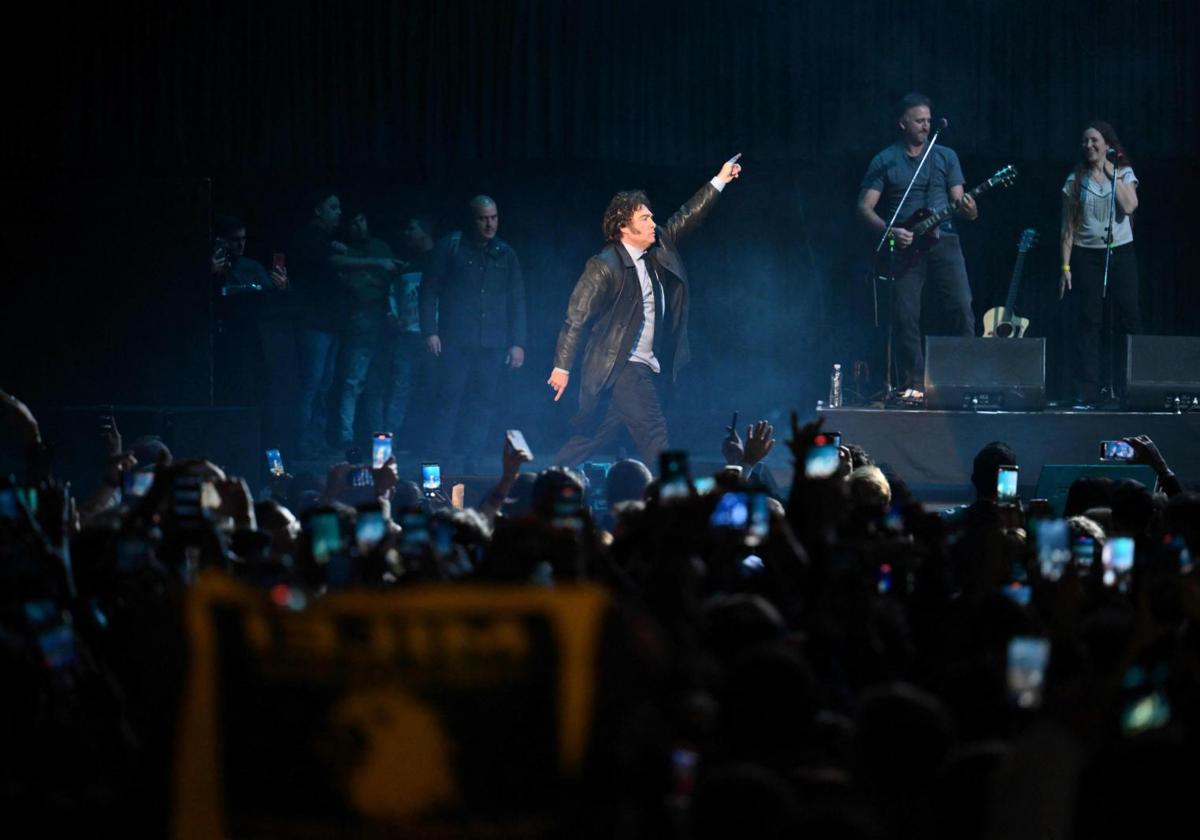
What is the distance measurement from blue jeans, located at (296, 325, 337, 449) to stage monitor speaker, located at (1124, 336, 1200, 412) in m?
5.93

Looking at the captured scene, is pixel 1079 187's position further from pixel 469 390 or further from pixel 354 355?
pixel 354 355

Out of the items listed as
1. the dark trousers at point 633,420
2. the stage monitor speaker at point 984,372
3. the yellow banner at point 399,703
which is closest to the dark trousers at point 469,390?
the dark trousers at point 633,420

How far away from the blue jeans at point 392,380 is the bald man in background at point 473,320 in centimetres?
24

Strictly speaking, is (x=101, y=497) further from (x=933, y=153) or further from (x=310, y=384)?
(x=933, y=153)

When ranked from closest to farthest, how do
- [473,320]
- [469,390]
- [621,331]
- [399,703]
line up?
1. [399,703]
2. [621,331]
3. [473,320]
4. [469,390]

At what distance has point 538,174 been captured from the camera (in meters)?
12.0

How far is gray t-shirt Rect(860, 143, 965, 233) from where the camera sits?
34.2ft

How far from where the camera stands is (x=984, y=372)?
30.0 ft

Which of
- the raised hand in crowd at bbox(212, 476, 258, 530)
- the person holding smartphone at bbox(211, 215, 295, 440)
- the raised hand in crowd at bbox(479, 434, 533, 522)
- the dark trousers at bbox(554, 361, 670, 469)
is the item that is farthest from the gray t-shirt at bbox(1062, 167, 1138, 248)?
the raised hand in crowd at bbox(212, 476, 258, 530)

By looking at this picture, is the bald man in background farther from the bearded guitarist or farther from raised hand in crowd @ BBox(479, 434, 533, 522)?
raised hand in crowd @ BBox(479, 434, 533, 522)

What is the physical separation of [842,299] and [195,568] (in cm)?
938

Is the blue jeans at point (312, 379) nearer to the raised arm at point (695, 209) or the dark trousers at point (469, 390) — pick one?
the dark trousers at point (469, 390)

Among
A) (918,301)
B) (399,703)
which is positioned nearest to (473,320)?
(918,301)

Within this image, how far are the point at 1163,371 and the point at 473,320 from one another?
16.0 feet
